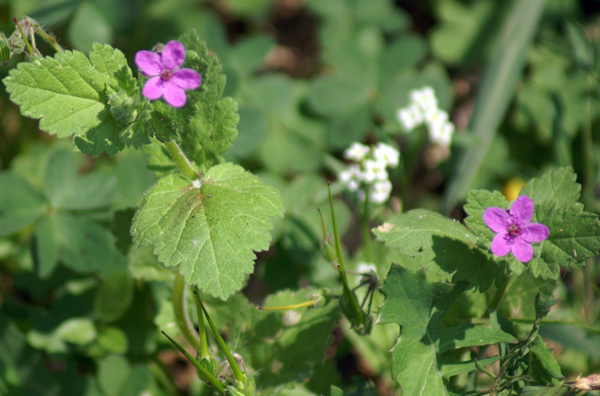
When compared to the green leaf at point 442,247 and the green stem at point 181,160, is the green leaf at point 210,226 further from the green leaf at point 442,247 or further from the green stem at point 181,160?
the green leaf at point 442,247

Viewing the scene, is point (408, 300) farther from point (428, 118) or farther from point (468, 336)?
point (428, 118)

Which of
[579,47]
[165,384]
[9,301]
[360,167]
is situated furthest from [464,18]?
[9,301]

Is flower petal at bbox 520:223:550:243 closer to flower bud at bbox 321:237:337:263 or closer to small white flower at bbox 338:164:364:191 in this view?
flower bud at bbox 321:237:337:263

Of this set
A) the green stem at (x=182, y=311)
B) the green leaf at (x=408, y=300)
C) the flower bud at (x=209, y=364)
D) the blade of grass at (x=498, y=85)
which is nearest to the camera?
the flower bud at (x=209, y=364)

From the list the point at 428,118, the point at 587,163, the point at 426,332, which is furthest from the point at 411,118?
the point at 426,332

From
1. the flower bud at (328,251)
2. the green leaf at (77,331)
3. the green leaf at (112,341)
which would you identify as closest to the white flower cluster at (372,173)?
the flower bud at (328,251)

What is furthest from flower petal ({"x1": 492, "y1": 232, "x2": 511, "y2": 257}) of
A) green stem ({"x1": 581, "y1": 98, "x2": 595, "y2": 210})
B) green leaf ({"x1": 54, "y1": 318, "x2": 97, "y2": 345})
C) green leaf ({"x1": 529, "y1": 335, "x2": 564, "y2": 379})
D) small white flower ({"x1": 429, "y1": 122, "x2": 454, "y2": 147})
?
green leaf ({"x1": 54, "y1": 318, "x2": 97, "y2": 345})

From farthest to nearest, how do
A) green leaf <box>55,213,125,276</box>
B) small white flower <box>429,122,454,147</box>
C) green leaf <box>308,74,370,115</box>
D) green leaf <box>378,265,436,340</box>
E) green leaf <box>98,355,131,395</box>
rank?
green leaf <box>308,74,370,115</box> → small white flower <box>429,122,454,147</box> → green leaf <box>55,213,125,276</box> → green leaf <box>98,355,131,395</box> → green leaf <box>378,265,436,340</box>
